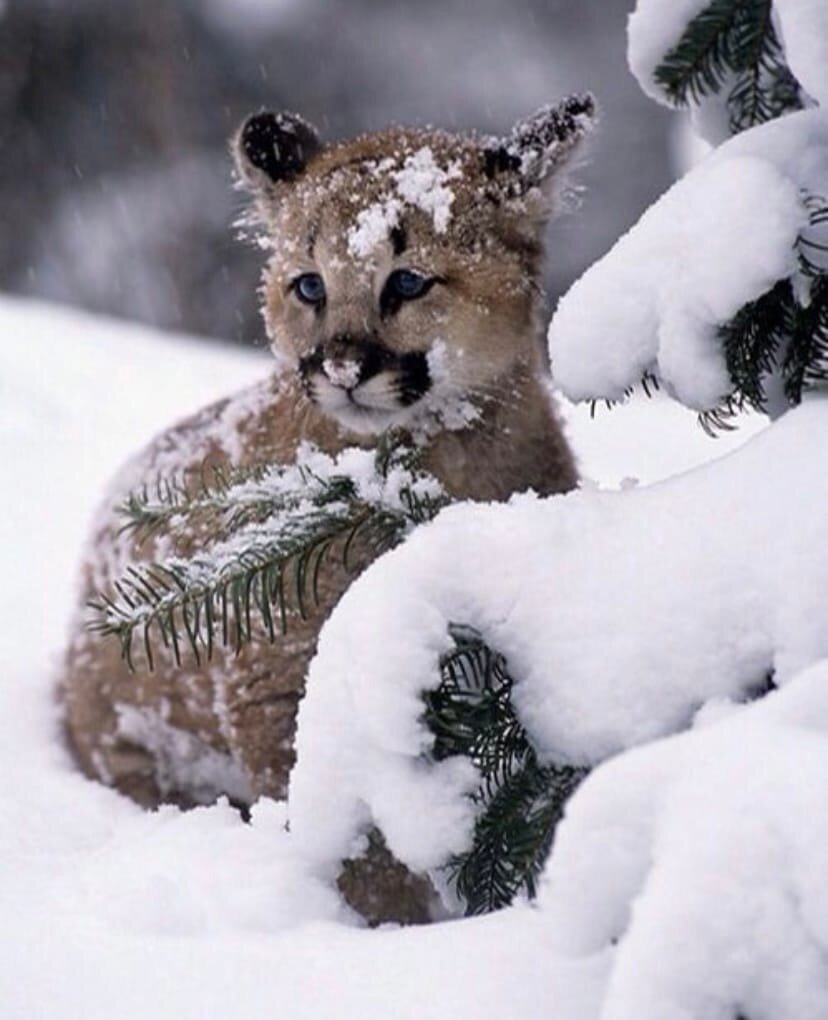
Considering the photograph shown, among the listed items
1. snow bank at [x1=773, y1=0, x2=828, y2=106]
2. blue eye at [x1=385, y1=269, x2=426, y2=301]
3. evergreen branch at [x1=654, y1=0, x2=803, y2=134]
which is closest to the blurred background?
blue eye at [x1=385, y1=269, x2=426, y2=301]

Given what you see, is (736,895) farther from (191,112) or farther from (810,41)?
(191,112)

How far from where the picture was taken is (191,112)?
1639 cm

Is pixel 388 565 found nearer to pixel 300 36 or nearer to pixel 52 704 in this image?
pixel 52 704

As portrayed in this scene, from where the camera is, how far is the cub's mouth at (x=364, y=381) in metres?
3.35

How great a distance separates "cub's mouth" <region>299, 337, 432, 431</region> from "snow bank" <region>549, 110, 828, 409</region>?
3.40 feet

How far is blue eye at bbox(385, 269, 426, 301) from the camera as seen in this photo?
3.62 metres

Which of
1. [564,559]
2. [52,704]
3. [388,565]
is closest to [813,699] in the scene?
[564,559]

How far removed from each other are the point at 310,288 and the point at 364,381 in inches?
21.2

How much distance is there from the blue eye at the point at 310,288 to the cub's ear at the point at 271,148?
0.37 metres

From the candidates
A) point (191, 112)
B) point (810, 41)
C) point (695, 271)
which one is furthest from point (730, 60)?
point (191, 112)

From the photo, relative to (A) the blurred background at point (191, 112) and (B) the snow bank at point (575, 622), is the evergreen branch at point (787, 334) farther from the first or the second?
(A) the blurred background at point (191, 112)

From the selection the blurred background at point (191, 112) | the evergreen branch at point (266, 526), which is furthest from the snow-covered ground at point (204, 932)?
the blurred background at point (191, 112)

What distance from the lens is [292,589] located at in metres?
3.45

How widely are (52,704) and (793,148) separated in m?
2.92
